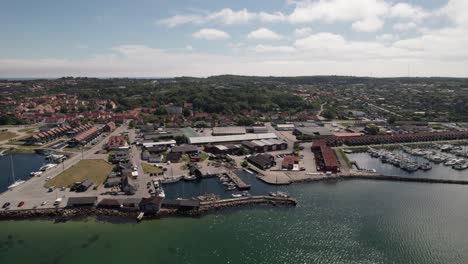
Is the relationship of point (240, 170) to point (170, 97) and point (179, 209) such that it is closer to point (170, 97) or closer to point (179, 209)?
point (179, 209)

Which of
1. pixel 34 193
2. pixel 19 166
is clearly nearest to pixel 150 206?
pixel 34 193

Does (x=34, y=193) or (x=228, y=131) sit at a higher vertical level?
(x=228, y=131)

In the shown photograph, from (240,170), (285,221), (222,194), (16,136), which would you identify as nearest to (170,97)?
(16,136)

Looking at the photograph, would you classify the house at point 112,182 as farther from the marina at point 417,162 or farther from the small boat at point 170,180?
the marina at point 417,162

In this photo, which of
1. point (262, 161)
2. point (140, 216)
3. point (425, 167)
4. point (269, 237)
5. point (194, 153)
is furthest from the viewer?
point (194, 153)

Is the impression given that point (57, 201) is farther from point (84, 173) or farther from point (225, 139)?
point (225, 139)

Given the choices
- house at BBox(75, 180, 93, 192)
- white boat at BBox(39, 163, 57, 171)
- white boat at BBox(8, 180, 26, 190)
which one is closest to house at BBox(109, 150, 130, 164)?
white boat at BBox(39, 163, 57, 171)
